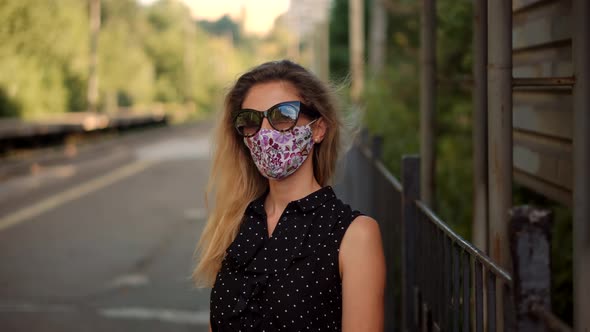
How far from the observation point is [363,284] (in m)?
2.79

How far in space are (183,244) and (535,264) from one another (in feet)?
33.8

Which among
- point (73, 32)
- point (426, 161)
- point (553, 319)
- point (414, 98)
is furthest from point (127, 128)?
point (553, 319)

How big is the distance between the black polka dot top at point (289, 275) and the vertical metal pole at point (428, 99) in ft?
8.14

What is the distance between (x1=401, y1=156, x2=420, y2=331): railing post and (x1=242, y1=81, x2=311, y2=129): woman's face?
99cm

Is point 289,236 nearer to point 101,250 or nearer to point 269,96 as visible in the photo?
point 269,96

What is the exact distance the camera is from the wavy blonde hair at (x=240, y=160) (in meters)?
3.22

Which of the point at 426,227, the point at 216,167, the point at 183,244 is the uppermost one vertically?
the point at 216,167

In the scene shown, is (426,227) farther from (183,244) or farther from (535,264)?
(183,244)

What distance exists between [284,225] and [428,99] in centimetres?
268

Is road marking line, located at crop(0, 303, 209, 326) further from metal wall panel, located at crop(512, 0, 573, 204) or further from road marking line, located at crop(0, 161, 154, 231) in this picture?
road marking line, located at crop(0, 161, 154, 231)

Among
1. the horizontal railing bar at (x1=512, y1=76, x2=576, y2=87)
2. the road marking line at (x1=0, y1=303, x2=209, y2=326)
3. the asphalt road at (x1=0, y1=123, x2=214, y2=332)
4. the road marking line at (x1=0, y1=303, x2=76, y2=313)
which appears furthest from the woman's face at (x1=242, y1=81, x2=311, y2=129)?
the road marking line at (x1=0, y1=303, x2=76, y2=313)

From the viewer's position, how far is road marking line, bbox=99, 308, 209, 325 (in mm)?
7734

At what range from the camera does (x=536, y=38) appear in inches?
193

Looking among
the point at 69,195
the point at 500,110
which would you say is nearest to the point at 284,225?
the point at 500,110
